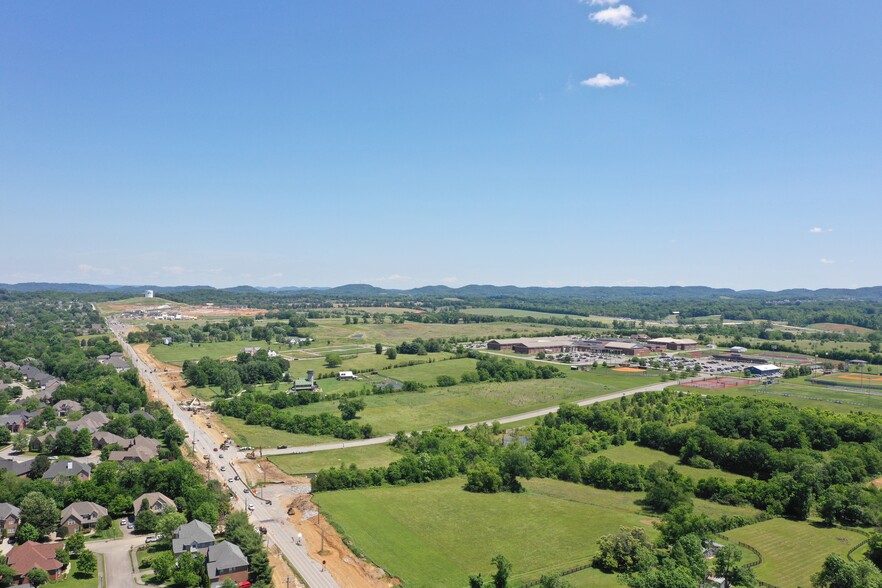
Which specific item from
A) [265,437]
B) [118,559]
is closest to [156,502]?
[118,559]

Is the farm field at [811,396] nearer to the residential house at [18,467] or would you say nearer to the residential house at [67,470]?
the residential house at [67,470]

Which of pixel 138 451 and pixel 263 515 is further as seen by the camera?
pixel 138 451

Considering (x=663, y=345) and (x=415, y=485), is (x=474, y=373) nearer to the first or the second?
(x=415, y=485)

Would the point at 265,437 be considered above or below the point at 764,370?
below

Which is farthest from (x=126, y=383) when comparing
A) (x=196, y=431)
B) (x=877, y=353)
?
(x=877, y=353)

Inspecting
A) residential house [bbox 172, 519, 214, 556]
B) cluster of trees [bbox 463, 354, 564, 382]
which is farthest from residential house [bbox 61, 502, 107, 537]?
cluster of trees [bbox 463, 354, 564, 382]

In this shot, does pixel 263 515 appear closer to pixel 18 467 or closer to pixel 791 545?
pixel 18 467

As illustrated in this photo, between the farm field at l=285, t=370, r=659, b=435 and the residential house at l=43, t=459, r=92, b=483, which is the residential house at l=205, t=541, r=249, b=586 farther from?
the farm field at l=285, t=370, r=659, b=435

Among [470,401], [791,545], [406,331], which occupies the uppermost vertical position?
[406,331]
